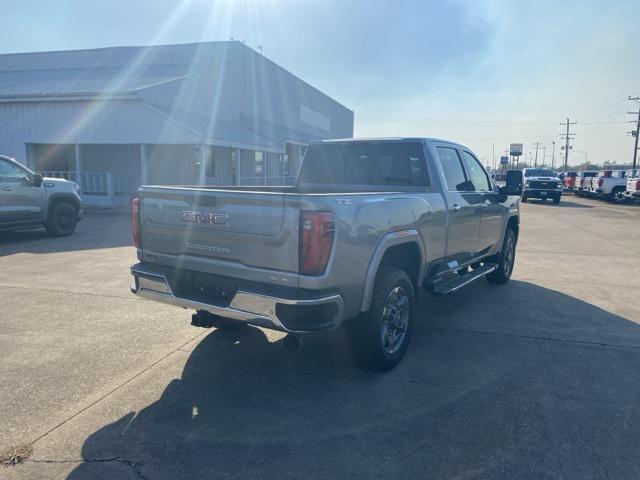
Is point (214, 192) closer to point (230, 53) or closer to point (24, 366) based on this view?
point (24, 366)

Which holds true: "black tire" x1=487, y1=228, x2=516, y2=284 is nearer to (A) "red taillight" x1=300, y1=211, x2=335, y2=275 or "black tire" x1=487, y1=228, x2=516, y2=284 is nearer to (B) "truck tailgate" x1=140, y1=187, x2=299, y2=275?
(A) "red taillight" x1=300, y1=211, x2=335, y2=275

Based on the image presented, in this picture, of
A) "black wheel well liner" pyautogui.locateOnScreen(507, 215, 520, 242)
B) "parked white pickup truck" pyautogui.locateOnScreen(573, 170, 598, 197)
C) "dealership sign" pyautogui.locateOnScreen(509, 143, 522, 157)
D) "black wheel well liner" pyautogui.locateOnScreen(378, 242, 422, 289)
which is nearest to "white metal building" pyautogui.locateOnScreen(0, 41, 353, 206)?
"black wheel well liner" pyautogui.locateOnScreen(507, 215, 520, 242)

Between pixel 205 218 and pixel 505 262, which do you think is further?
pixel 505 262

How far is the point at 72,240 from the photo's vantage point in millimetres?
11289

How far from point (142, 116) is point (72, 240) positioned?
27.5ft

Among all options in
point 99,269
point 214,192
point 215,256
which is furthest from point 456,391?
point 99,269

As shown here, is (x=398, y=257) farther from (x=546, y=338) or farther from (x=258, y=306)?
(x=546, y=338)

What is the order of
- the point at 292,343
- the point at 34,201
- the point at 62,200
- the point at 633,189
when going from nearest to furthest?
1. the point at 292,343
2. the point at 34,201
3. the point at 62,200
4. the point at 633,189

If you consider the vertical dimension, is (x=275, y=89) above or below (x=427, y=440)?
above

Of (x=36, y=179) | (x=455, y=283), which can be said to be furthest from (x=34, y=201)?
(x=455, y=283)

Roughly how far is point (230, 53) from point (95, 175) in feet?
34.8

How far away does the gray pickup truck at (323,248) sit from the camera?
11.6 feet

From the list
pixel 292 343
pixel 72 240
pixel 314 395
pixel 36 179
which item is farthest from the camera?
pixel 72 240

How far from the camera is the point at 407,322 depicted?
4.64 metres
